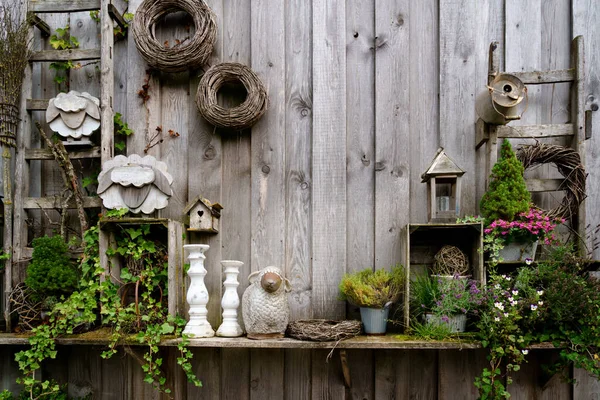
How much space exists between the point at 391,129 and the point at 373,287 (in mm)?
823

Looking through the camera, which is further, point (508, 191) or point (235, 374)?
point (235, 374)

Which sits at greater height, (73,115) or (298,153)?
(73,115)

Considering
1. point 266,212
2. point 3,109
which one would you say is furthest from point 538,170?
point 3,109

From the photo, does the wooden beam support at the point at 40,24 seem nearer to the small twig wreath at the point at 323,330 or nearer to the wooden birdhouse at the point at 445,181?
the small twig wreath at the point at 323,330

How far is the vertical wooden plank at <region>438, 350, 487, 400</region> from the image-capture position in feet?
7.95

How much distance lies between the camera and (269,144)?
2.56 m

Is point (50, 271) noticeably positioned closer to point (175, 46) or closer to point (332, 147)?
point (175, 46)

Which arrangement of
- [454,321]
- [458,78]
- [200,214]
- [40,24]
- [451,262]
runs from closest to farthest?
[454,321] → [451,262] → [200,214] → [458,78] → [40,24]

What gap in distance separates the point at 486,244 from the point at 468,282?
196mm

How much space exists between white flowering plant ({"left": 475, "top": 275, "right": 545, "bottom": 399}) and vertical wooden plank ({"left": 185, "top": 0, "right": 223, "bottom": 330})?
1321mm

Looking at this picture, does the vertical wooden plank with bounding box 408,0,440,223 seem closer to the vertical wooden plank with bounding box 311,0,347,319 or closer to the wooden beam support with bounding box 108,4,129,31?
the vertical wooden plank with bounding box 311,0,347,319

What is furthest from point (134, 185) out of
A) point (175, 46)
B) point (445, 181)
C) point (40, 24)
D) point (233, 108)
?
point (445, 181)

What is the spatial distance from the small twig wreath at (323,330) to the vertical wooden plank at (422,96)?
0.64 meters

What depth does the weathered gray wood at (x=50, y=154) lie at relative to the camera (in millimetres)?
2473
